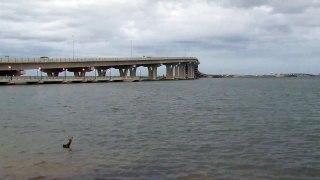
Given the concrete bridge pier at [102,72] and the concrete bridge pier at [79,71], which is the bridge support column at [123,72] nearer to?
the concrete bridge pier at [102,72]

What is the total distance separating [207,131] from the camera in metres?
32.0

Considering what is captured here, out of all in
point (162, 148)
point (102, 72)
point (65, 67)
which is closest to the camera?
point (162, 148)

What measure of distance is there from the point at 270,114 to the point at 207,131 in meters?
14.9

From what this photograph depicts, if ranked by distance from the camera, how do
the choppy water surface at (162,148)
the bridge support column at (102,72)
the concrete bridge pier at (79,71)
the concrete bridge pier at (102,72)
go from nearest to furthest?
the choppy water surface at (162,148)
the concrete bridge pier at (79,71)
the concrete bridge pier at (102,72)
the bridge support column at (102,72)

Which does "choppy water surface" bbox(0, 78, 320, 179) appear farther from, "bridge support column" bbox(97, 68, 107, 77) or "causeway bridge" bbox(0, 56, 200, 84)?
"bridge support column" bbox(97, 68, 107, 77)

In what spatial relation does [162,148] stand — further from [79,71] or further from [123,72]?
[123,72]

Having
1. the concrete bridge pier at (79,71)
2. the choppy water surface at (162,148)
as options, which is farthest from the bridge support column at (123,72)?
the choppy water surface at (162,148)

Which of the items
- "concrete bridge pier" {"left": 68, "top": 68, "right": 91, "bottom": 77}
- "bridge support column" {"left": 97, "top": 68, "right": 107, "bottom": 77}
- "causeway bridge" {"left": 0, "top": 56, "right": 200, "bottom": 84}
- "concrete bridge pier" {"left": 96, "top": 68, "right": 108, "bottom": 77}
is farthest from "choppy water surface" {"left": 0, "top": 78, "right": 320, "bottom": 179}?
"bridge support column" {"left": 97, "top": 68, "right": 107, "bottom": 77}

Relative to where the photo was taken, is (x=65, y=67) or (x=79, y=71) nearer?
(x=65, y=67)

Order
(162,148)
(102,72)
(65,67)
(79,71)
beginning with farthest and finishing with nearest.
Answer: (102,72)
(79,71)
(65,67)
(162,148)

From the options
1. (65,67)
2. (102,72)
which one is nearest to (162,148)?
(65,67)

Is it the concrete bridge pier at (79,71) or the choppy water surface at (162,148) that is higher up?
the concrete bridge pier at (79,71)

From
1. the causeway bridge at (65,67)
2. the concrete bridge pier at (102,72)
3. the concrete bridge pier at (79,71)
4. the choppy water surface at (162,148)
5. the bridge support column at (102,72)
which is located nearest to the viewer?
the choppy water surface at (162,148)

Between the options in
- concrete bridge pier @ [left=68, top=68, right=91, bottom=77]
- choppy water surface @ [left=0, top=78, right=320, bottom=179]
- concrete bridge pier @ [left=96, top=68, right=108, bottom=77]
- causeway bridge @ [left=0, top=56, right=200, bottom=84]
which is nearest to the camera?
choppy water surface @ [left=0, top=78, right=320, bottom=179]
